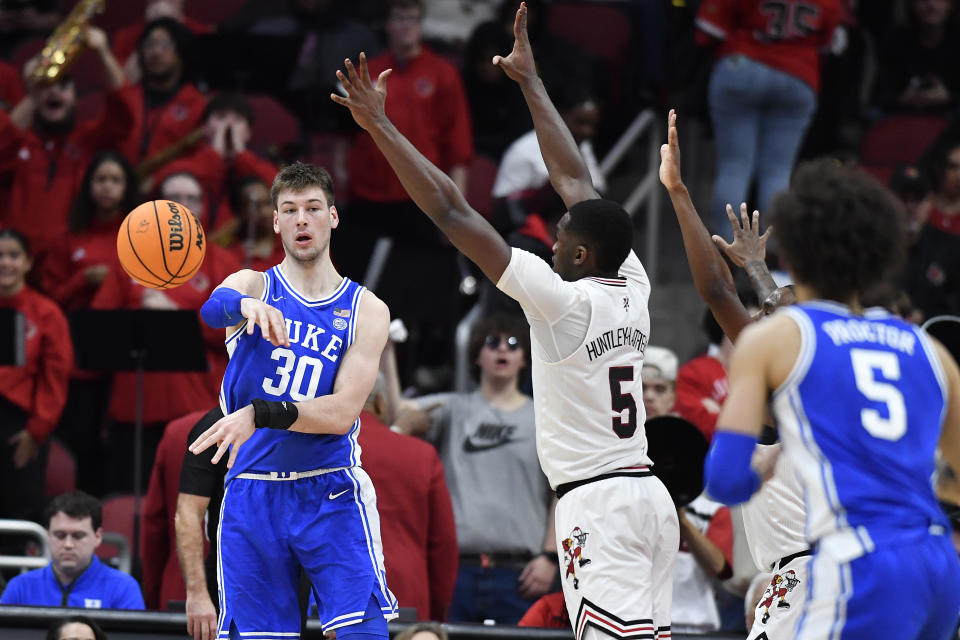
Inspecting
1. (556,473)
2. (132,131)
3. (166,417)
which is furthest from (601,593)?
(132,131)

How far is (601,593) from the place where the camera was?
5844 mm

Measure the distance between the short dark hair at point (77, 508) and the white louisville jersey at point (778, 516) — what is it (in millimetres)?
3767

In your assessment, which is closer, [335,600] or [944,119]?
[335,600]

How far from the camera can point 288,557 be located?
6004 mm

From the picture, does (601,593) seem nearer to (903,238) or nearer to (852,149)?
(903,238)

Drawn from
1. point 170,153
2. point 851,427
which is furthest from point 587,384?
point 170,153

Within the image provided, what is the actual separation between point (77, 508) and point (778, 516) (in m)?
3.97

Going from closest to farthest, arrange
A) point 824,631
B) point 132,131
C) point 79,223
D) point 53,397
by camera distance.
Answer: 1. point 824,631
2. point 53,397
3. point 79,223
4. point 132,131

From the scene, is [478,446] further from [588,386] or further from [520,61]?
[588,386]

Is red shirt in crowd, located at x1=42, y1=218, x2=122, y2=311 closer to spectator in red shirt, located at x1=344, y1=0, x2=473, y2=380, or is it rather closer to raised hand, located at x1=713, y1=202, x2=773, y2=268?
spectator in red shirt, located at x1=344, y1=0, x2=473, y2=380

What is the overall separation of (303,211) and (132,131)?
5.66 metres

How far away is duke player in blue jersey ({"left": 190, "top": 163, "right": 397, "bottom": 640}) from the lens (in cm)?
592

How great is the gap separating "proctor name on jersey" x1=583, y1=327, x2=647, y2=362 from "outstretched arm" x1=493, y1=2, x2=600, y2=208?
3.32ft

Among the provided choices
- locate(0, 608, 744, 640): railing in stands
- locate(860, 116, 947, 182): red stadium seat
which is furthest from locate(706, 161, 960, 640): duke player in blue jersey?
locate(860, 116, 947, 182): red stadium seat
